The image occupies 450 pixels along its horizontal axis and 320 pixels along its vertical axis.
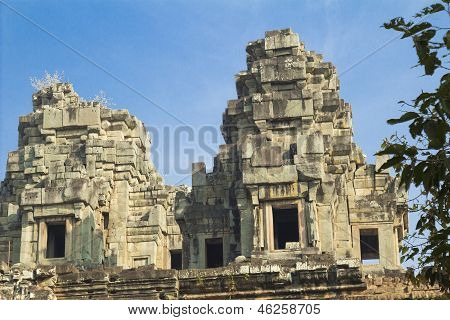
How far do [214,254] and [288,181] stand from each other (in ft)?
18.5

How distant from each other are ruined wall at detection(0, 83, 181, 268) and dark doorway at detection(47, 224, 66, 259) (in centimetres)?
4

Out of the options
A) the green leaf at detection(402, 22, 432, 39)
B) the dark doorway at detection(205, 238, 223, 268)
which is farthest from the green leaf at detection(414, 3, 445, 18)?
the dark doorway at detection(205, 238, 223, 268)

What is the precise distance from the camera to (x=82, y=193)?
34562 millimetres

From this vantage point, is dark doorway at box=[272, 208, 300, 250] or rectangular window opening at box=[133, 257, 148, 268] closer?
dark doorway at box=[272, 208, 300, 250]

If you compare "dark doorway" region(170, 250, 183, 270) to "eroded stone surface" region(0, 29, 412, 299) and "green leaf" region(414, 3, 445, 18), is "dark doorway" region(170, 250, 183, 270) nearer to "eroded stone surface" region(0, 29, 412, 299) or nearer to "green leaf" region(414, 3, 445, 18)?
"eroded stone surface" region(0, 29, 412, 299)

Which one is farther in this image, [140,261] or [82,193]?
[140,261]

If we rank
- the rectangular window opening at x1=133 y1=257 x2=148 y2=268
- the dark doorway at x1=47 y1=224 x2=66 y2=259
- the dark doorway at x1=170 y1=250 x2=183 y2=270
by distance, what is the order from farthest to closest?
the dark doorway at x1=170 y1=250 x2=183 y2=270 → the rectangular window opening at x1=133 y1=257 x2=148 y2=268 → the dark doorway at x1=47 y1=224 x2=66 y2=259

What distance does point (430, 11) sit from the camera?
38.8ft

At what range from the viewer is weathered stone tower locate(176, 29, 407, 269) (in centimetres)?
3095

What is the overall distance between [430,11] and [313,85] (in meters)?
23.0

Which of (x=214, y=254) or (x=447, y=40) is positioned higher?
(x=447, y=40)

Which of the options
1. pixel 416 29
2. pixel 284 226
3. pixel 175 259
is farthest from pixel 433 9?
pixel 175 259

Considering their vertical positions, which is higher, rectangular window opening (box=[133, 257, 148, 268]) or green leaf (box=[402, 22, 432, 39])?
green leaf (box=[402, 22, 432, 39])

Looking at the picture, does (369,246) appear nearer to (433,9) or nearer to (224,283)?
(224,283)
